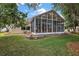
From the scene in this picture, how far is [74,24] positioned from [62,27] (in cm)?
14

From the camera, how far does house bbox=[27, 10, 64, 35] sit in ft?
9.95

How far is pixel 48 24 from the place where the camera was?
3049mm

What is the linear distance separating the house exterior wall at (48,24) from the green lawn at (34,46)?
3.9 inches

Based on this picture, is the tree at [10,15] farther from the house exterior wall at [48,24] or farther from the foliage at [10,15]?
the house exterior wall at [48,24]

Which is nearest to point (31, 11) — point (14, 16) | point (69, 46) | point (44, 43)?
point (14, 16)

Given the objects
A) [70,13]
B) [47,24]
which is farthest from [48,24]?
[70,13]

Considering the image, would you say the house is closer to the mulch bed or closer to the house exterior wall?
the house exterior wall

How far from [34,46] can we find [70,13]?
566 millimetres

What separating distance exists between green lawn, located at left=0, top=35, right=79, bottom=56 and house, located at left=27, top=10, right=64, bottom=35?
93 millimetres

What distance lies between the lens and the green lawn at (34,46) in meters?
3.02

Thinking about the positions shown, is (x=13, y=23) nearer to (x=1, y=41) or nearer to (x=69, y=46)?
(x=1, y=41)

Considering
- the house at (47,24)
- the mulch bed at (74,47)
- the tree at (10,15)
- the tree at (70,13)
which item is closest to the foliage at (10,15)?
the tree at (10,15)

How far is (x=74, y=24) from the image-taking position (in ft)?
9.97

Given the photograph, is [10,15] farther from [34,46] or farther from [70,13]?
[70,13]
